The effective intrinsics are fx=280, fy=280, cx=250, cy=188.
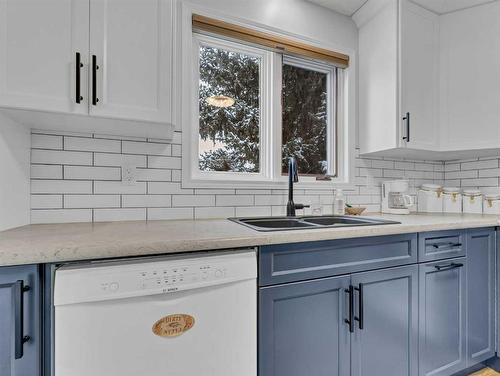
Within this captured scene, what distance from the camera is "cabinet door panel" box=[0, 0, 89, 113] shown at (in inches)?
40.8

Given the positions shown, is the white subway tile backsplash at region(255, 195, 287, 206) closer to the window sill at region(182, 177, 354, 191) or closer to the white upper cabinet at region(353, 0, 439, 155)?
the window sill at region(182, 177, 354, 191)

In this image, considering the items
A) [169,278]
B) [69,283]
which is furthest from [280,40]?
[69,283]

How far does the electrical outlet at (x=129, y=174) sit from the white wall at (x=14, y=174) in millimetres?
422

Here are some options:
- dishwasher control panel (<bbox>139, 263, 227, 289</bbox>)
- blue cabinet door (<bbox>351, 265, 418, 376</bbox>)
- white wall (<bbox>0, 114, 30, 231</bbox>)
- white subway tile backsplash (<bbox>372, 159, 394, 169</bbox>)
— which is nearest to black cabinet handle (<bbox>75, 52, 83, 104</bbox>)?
white wall (<bbox>0, 114, 30, 231</bbox>)

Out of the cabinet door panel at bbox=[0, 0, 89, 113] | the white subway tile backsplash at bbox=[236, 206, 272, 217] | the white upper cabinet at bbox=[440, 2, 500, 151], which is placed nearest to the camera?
the cabinet door panel at bbox=[0, 0, 89, 113]

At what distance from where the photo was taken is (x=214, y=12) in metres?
1.71

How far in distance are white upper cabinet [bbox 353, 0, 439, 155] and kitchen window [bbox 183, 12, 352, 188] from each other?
0.88ft

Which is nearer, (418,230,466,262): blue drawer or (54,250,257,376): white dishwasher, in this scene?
(54,250,257,376): white dishwasher

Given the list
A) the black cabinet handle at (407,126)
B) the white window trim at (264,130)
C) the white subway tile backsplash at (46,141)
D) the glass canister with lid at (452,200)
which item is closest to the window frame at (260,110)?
the white window trim at (264,130)

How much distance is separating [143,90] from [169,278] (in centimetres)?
83

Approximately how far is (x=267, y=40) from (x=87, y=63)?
1170 millimetres

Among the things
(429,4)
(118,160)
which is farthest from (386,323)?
(429,4)

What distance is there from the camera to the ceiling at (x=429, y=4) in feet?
6.38

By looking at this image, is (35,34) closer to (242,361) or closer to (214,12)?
(214,12)
